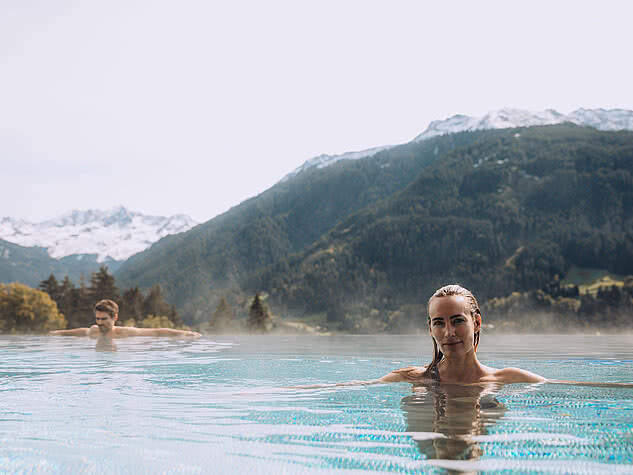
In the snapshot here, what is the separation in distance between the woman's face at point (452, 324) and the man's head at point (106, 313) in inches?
650

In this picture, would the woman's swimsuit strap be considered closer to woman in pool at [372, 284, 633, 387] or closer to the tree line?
woman in pool at [372, 284, 633, 387]

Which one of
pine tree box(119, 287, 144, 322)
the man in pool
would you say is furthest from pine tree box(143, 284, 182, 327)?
the man in pool

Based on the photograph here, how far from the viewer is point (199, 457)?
15.7ft

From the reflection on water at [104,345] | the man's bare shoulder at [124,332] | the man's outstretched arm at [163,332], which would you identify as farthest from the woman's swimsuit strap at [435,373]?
the man's bare shoulder at [124,332]

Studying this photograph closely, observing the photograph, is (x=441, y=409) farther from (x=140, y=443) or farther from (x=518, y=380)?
(x=140, y=443)

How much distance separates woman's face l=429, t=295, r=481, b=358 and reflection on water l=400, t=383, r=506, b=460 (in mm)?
593

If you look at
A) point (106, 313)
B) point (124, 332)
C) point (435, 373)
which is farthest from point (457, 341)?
point (124, 332)

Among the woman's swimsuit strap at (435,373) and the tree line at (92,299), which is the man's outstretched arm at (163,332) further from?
the tree line at (92,299)

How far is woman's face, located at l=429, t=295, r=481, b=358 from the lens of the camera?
271 inches

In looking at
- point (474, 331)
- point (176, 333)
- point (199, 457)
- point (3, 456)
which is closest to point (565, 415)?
point (474, 331)

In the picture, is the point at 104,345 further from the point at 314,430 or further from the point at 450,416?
the point at 450,416

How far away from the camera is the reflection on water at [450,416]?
481 centimetres

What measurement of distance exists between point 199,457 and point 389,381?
453 centimetres

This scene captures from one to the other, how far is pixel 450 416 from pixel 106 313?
18.3 m
